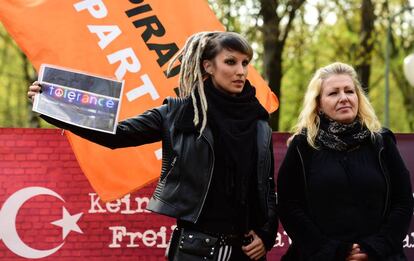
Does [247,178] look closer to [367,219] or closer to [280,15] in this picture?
[367,219]

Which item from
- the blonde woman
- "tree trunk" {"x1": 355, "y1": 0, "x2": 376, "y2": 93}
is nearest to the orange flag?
the blonde woman

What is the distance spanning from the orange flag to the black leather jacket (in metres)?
1.45

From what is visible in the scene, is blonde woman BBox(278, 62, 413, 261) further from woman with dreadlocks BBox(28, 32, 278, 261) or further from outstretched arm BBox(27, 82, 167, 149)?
outstretched arm BBox(27, 82, 167, 149)

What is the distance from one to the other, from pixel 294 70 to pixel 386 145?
26737 mm

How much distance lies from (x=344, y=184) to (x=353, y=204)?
12cm

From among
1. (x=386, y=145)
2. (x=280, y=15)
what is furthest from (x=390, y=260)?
(x=280, y=15)

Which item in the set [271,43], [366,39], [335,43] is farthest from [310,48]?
[271,43]

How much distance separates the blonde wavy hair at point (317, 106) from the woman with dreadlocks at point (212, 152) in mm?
440

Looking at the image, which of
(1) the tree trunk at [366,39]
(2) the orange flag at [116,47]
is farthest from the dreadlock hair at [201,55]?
(1) the tree trunk at [366,39]

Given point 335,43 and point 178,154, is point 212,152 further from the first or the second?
point 335,43

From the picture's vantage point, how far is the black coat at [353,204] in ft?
13.6

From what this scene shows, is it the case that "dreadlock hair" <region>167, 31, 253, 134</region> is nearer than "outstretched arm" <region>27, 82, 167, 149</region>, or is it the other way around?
"outstretched arm" <region>27, 82, 167, 149</region>

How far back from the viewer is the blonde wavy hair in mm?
4328

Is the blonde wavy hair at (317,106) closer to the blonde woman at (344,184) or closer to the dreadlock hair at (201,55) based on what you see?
the blonde woman at (344,184)
